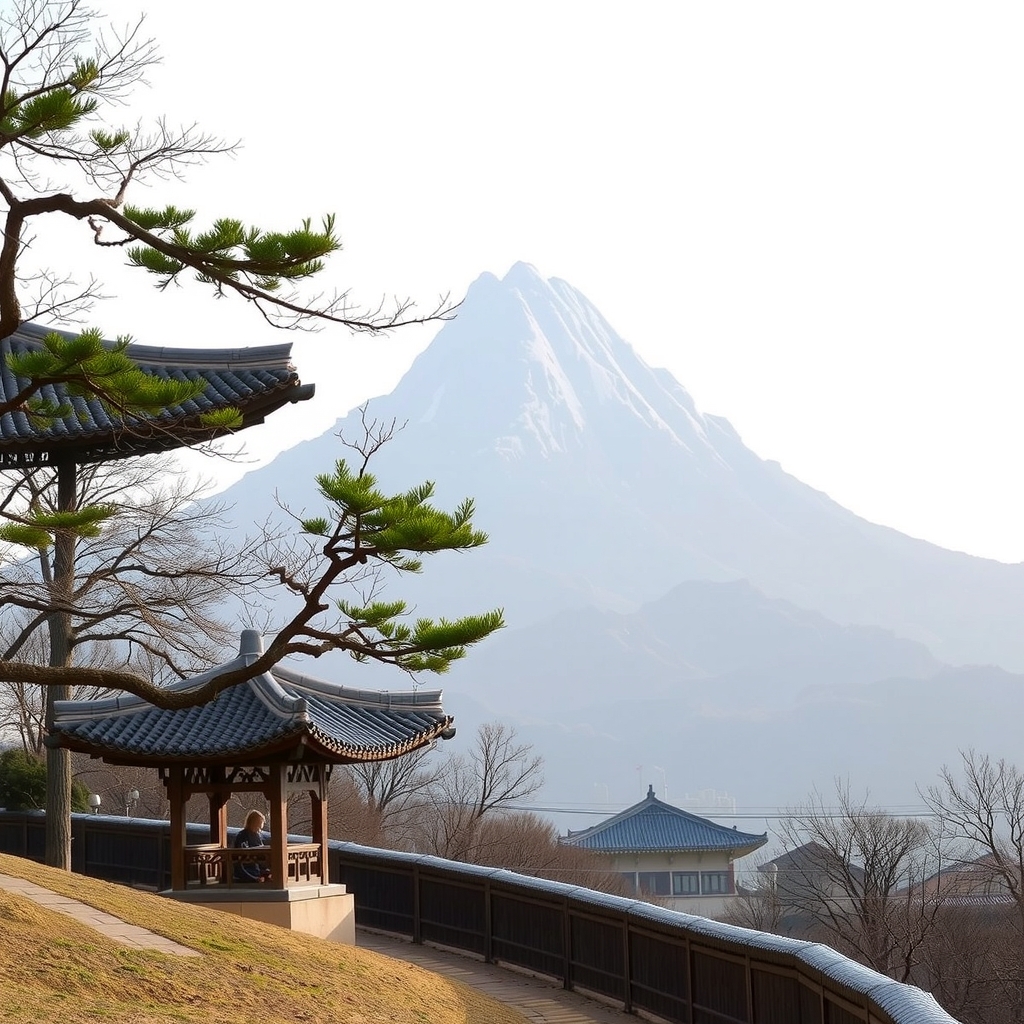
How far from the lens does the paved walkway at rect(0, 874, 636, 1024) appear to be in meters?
9.87

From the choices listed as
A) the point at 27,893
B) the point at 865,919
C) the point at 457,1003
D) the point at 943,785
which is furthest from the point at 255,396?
the point at 943,785

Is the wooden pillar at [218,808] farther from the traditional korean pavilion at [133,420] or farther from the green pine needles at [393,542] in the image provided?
the green pine needles at [393,542]

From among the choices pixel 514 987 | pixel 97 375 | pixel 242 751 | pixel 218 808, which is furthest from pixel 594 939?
pixel 97 375

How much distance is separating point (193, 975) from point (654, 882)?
222ft

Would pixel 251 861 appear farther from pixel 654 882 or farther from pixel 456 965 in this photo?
pixel 654 882

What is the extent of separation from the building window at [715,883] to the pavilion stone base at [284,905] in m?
60.1

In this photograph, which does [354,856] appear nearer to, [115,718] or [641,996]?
[115,718]

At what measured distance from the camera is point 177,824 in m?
15.1

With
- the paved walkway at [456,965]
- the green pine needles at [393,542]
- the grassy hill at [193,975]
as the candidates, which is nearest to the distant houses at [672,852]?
the paved walkway at [456,965]

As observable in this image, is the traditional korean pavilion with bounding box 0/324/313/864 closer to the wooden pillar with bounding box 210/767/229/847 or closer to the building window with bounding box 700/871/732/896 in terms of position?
the wooden pillar with bounding box 210/767/229/847

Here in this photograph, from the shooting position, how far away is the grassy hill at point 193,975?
800 cm

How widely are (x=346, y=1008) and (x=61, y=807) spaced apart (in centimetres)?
840

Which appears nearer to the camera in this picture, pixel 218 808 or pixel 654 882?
pixel 218 808

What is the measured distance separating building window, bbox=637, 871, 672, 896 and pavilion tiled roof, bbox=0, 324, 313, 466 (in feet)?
204
